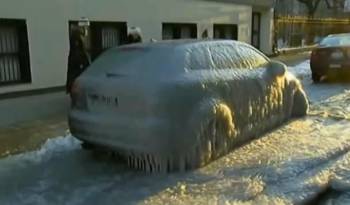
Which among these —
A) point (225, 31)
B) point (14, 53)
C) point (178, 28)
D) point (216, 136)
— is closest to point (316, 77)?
Answer: point (178, 28)

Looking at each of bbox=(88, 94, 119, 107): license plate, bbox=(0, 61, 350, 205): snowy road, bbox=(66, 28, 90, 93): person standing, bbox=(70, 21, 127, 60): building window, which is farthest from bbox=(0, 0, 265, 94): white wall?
bbox=(88, 94, 119, 107): license plate

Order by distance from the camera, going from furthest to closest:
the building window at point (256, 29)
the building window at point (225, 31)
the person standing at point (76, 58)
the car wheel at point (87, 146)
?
the building window at point (256, 29) < the building window at point (225, 31) < the person standing at point (76, 58) < the car wheel at point (87, 146)

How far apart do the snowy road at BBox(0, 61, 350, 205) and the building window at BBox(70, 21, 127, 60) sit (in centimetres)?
661

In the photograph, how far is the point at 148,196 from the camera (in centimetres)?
498

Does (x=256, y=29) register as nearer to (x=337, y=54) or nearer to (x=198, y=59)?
(x=337, y=54)

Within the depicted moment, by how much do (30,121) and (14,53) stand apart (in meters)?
3.38

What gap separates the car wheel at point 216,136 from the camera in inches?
228

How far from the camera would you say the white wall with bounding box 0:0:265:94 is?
1138cm

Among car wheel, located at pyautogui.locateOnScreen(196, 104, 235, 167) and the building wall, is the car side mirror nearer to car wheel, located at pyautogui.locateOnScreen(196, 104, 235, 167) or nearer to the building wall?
car wheel, located at pyautogui.locateOnScreen(196, 104, 235, 167)

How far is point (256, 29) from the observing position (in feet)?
80.1

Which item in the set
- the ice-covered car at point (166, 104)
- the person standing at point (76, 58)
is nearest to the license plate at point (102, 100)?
the ice-covered car at point (166, 104)

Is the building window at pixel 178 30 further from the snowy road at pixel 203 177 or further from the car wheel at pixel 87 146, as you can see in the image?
the car wheel at pixel 87 146

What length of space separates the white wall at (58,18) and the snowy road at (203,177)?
16.4ft

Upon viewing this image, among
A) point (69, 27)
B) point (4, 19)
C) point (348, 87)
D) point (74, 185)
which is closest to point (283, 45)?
point (348, 87)
